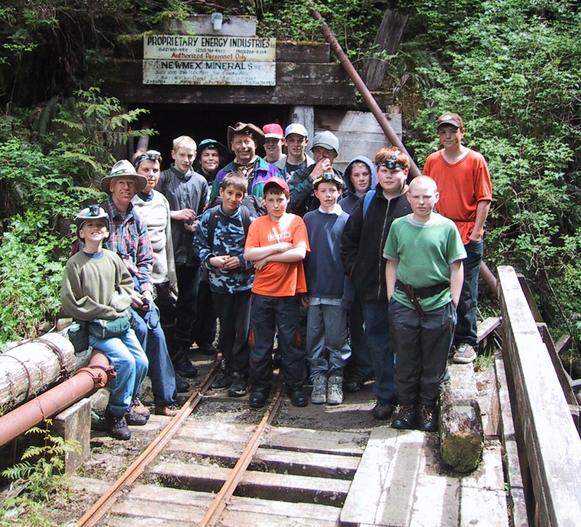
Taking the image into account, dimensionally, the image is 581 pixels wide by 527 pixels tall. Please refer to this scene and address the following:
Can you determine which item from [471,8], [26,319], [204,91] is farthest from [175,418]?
[471,8]

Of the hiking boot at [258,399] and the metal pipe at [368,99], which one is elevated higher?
the metal pipe at [368,99]

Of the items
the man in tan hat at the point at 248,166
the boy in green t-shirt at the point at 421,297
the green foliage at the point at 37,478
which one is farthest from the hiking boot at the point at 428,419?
the man in tan hat at the point at 248,166

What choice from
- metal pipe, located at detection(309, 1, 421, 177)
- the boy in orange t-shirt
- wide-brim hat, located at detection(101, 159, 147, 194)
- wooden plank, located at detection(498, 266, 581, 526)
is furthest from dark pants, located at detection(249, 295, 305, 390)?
metal pipe, located at detection(309, 1, 421, 177)

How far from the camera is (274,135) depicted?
7238mm

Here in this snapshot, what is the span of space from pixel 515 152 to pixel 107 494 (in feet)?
23.4

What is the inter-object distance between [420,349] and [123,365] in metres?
2.33

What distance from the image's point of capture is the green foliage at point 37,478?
4367 mm

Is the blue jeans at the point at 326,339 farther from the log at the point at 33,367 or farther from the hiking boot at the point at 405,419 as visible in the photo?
the log at the point at 33,367

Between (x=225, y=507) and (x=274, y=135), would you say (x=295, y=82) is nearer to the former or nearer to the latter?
(x=274, y=135)

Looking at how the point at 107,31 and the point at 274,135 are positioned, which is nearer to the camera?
the point at 274,135

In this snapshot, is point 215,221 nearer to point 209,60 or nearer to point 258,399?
point 258,399

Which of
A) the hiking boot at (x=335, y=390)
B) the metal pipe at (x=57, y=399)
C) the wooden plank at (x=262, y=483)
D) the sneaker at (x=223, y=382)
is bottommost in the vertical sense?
the wooden plank at (x=262, y=483)

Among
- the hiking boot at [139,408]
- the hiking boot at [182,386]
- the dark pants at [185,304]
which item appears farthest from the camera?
the dark pants at [185,304]

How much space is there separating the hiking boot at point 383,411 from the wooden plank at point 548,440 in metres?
1.63
